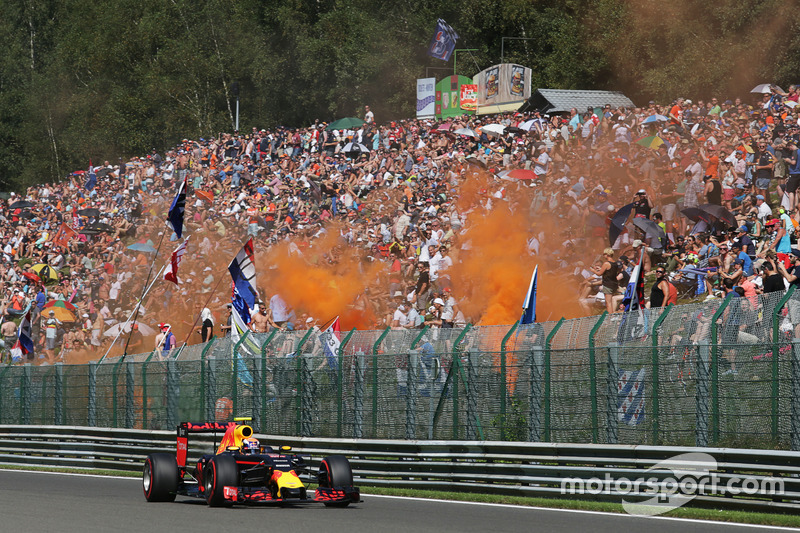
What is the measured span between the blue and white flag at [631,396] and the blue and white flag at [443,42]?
144 feet

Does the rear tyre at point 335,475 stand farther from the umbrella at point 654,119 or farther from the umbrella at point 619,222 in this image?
the umbrella at point 654,119

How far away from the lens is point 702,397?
40.2 ft

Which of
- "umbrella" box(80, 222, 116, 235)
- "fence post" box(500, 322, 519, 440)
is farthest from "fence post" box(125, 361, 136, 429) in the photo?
"umbrella" box(80, 222, 116, 235)

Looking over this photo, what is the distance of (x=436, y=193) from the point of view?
29641 millimetres

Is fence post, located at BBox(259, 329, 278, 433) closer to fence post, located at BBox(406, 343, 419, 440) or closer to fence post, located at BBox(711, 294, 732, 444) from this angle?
fence post, located at BBox(406, 343, 419, 440)

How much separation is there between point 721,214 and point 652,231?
53.7 inches

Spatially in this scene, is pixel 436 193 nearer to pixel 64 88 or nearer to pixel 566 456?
pixel 566 456

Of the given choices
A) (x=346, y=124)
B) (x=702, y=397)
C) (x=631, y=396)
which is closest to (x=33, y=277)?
(x=346, y=124)

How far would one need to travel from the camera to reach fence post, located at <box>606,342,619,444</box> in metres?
13.1

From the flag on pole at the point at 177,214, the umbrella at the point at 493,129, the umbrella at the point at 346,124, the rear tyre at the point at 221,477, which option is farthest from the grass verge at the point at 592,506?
the umbrella at the point at 346,124

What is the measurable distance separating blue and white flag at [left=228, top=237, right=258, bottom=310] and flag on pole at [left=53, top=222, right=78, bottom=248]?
20049 mm

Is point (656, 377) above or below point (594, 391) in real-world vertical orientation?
above

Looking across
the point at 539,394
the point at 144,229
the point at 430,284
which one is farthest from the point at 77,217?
the point at 539,394

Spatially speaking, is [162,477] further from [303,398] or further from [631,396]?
[631,396]
